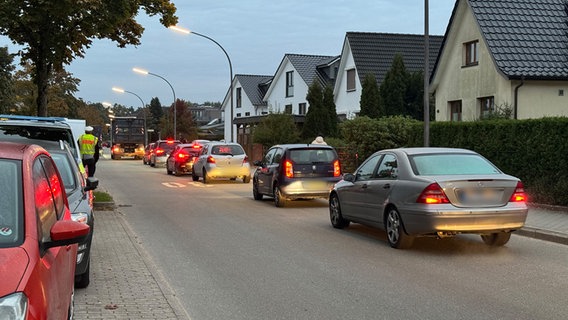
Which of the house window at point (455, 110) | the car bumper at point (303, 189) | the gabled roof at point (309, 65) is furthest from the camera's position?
the gabled roof at point (309, 65)

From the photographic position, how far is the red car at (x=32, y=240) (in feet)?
10.1

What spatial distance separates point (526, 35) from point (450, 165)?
60.3 ft

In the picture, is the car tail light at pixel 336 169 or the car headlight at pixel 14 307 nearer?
the car headlight at pixel 14 307

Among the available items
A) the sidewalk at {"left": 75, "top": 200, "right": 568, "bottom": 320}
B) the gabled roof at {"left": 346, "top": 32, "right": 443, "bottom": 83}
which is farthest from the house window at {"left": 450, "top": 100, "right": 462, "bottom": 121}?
the sidewalk at {"left": 75, "top": 200, "right": 568, "bottom": 320}

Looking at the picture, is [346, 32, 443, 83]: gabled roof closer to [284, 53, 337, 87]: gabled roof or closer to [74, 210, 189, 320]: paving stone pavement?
[284, 53, 337, 87]: gabled roof

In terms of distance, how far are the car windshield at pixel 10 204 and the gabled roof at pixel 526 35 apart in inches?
885

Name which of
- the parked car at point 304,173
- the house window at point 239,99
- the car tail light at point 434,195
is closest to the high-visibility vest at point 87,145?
the parked car at point 304,173

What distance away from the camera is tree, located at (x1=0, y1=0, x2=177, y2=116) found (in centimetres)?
1505

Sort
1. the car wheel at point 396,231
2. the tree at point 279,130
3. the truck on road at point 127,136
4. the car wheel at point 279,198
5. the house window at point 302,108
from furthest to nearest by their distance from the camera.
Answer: the truck on road at point 127,136 < the house window at point 302,108 < the tree at point 279,130 < the car wheel at point 279,198 < the car wheel at point 396,231

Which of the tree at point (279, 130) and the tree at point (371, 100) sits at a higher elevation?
the tree at point (371, 100)

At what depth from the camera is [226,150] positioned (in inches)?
986

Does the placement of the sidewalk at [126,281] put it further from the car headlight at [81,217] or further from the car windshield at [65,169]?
the car windshield at [65,169]

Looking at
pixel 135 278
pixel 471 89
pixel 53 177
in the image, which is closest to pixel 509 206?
pixel 135 278

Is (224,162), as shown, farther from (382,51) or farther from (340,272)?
(382,51)
